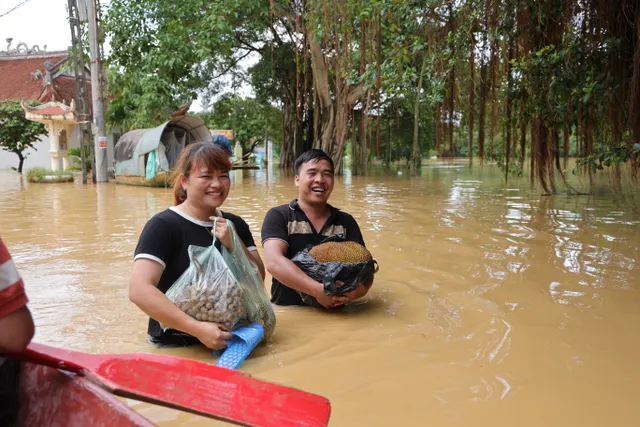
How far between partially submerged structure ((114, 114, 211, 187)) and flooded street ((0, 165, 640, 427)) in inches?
291

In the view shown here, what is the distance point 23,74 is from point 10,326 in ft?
87.3

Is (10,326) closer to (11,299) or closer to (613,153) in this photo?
(11,299)

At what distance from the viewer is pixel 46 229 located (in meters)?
6.77

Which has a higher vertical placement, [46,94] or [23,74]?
[23,74]

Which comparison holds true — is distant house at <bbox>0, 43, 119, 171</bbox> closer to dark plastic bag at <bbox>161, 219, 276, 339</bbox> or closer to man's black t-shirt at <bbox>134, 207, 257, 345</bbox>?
man's black t-shirt at <bbox>134, 207, 257, 345</bbox>

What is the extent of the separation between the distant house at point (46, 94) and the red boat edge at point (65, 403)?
794 inches

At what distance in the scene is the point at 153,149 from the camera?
1402 centimetres

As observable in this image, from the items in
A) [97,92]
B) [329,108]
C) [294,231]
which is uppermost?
[97,92]

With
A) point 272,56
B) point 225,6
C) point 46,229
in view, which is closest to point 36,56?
point 272,56

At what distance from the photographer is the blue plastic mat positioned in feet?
8.11

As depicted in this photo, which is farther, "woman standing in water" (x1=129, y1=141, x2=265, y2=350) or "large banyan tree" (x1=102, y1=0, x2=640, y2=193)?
"large banyan tree" (x1=102, y1=0, x2=640, y2=193)

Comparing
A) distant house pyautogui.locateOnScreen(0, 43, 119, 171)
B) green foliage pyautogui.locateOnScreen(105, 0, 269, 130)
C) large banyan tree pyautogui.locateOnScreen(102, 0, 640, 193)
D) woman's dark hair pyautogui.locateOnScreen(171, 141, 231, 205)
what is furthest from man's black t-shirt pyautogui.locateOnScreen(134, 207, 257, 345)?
distant house pyautogui.locateOnScreen(0, 43, 119, 171)

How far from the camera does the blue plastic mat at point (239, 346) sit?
2471 mm

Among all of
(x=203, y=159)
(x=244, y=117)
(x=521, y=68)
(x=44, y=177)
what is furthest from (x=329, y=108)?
(x=203, y=159)
